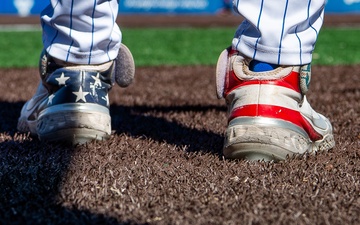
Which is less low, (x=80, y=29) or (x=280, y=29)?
(x=280, y=29)

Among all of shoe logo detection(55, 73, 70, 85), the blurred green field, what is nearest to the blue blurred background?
the blurred green field

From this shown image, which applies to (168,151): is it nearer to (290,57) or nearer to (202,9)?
(290,57)

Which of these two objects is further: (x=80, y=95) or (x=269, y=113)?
(x=80, y=95)

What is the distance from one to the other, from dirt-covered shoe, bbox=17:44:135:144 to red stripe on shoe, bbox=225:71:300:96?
12.3 inches

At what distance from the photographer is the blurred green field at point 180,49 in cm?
470

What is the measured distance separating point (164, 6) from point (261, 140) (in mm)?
14239

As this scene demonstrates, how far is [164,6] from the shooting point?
50.3 ft

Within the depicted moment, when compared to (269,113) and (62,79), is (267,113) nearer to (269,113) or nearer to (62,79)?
(269,113)

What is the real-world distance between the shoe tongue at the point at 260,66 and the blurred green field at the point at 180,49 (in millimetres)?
2995

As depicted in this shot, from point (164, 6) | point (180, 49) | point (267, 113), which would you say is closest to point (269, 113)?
point (267, 113)

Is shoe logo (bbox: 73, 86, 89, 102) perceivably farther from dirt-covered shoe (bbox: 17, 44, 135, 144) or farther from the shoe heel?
the shoe heel

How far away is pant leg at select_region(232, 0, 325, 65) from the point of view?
4.58ft

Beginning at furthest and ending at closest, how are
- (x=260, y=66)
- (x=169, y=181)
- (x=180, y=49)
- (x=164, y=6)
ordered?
(x=164, y=6)
(x=180, y=49)
(x=260, y=66)
(x=169, y=181)

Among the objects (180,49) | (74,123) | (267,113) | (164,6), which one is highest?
(267,113)
